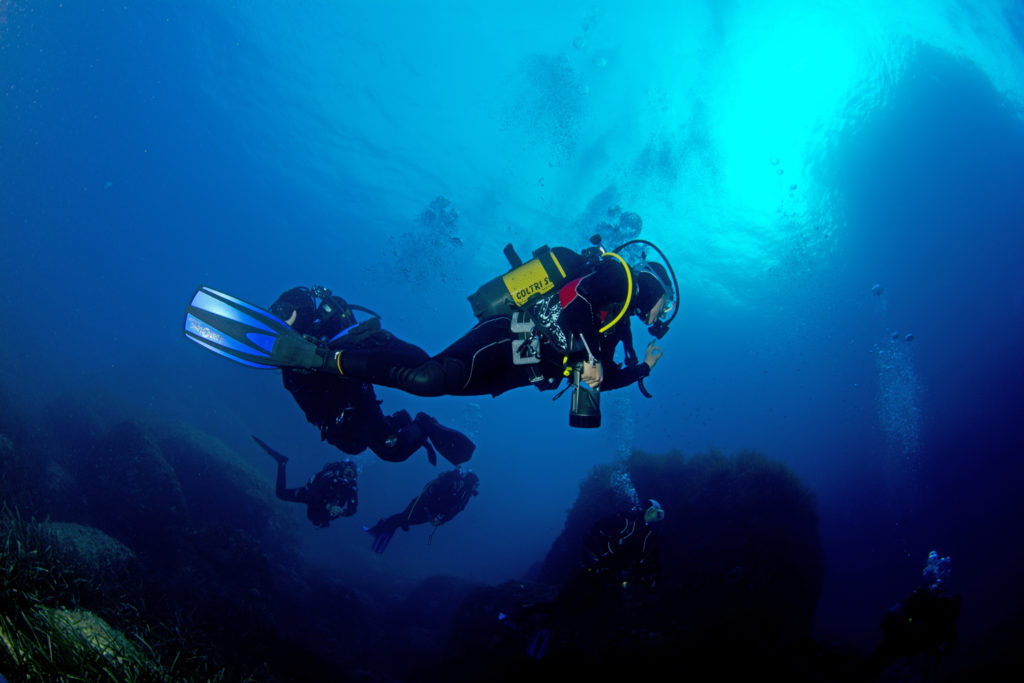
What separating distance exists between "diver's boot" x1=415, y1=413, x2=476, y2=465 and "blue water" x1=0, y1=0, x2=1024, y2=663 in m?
8.93

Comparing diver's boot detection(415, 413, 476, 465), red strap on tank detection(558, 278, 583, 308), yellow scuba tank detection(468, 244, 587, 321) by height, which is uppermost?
yellow scuba tank detection(468, 244, 587, 321)

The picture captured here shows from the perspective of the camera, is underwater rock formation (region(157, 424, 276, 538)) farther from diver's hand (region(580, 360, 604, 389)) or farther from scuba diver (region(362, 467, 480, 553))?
diver's hand (region(580, 360, 604, 389))

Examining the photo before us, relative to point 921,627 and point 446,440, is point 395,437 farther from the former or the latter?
point 921,627

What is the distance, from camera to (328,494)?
8203 mm

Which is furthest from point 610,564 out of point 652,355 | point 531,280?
point 531,280

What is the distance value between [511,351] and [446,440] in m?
4.08

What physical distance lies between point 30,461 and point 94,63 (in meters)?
42.1

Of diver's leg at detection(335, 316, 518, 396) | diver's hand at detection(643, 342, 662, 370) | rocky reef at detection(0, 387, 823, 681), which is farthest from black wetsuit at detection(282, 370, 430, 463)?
diver's hand at detection(643, 342, 662, 370)

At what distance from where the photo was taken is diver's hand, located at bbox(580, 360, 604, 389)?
10.7ft

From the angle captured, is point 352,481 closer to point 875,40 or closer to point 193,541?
point 193,541

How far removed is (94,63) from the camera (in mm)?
34000

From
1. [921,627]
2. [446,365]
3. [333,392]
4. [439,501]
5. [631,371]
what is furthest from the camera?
[439,501]

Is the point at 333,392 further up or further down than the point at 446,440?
further down

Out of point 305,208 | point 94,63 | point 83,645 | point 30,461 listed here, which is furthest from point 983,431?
point 94,63
